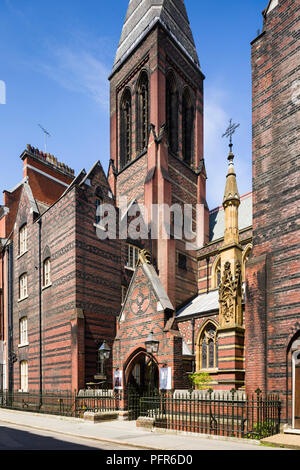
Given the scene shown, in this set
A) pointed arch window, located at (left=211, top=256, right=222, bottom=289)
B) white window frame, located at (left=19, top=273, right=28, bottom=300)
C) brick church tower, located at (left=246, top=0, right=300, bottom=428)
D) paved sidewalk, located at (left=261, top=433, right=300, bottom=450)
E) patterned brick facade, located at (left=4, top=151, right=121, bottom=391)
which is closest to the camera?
paved sidewalk, located at (left=261, top=433, right=300, bottom=450)

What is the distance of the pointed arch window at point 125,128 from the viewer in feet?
114

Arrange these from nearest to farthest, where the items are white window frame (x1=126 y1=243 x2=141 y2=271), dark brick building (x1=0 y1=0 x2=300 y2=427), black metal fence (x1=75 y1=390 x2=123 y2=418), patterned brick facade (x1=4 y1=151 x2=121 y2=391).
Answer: dark brick building (x1=0 y1=0 x2=300 y2=427) → black metal fence (x1=75 y1=390 x2=123 y2=418) → patterned brick facade (x1=4 y1=151 x2=121 y2=391) → white window frame (x1=126 y1=243 x2=141 y2=271)

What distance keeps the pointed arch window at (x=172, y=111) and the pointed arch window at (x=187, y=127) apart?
1.93m

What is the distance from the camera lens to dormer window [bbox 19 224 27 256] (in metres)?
27.1

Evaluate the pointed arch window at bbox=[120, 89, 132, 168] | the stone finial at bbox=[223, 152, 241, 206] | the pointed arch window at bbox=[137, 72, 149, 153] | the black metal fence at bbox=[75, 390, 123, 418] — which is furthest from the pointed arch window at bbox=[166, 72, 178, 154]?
the black metal fence at bbox=[75, 390, 123, 418]

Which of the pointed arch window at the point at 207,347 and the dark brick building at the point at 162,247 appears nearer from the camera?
the dark brick building at the point at 162,247

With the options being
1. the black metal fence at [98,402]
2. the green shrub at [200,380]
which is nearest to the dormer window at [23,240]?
the black metal fence at [98,402]

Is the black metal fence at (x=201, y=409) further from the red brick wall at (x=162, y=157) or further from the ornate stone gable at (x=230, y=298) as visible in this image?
the red brick wall at (x=162, y=157)

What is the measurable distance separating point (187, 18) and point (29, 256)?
3030 cm

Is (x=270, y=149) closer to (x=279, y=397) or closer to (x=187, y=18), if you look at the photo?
(x=279, y=397)

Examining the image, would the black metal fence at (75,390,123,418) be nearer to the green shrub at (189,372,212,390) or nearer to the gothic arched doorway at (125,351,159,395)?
the gothic arched doorway at (125,351,159,395)

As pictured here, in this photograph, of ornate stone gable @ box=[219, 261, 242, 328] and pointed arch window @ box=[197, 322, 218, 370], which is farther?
pointed arch window @ box=[197, 322, 218, 370]

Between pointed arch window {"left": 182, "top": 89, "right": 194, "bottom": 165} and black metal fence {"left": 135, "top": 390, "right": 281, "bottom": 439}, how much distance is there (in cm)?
2521
